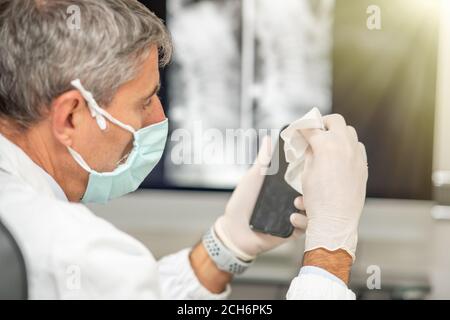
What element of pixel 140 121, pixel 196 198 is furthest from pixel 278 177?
pixel 196 198

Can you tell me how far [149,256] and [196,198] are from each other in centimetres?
82

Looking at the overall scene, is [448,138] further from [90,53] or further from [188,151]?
[90,53]

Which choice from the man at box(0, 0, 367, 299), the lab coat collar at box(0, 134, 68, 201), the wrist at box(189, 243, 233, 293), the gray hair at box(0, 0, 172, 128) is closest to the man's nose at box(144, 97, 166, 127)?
the man at box(0, 0, 367, 299)

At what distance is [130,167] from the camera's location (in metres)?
1.19

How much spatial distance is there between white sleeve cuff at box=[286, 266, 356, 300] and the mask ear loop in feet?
1.30

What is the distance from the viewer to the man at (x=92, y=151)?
3.04ft

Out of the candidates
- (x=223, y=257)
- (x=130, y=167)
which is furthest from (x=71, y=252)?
(x=223, y=257)

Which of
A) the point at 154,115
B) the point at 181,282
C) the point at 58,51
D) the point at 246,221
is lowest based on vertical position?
the point at 181,282

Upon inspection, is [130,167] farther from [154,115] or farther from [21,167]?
[21,167]

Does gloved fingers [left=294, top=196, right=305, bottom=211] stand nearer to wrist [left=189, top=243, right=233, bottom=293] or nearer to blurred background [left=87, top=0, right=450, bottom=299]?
wrist [left=189, top=243, right=233, bottom=293]

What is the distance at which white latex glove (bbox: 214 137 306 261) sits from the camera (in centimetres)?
135

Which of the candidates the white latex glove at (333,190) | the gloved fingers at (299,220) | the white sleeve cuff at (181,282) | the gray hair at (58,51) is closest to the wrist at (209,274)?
the white sleeve cuff at (181,282)

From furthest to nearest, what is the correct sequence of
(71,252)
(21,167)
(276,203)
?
1. (276,203)
2. (21,167)
3. (71,252)

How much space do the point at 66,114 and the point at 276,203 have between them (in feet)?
1.46
